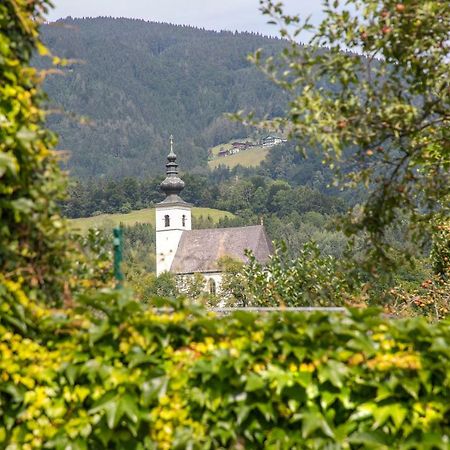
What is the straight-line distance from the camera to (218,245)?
97.1 metres

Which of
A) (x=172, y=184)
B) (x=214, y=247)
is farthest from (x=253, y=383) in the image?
(x=172, y=184)

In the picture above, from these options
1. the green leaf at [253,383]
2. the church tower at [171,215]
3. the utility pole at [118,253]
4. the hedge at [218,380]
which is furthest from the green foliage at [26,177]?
the church tower at [171,215]

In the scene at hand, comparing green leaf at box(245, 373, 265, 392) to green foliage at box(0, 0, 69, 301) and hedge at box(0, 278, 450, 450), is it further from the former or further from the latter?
green foliage at box(0, 0, 69, 301)

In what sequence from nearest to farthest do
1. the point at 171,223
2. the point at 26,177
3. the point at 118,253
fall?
the point at 26,177 → the point at 118,253 → the point at 171,223

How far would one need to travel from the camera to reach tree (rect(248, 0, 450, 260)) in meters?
6.90

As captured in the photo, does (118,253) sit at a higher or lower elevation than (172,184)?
higher

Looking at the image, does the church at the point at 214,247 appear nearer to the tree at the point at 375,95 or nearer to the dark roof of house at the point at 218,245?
the dark roof of house at the point at 218,245

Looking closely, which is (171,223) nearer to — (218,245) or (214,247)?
(214,247)

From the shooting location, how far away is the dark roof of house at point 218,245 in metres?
94.5

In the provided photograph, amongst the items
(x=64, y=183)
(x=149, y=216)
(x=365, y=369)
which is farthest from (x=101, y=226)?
(x=149, y=216)

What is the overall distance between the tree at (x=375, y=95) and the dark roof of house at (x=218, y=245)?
8466cm

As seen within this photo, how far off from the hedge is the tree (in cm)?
258

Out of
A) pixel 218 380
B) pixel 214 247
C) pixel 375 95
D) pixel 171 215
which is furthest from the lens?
pixel 171 215

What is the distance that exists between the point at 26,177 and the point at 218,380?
1.55 meters
